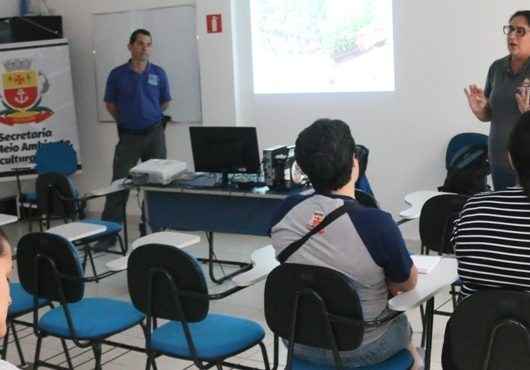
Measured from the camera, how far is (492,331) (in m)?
2.03

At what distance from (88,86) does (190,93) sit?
134cm

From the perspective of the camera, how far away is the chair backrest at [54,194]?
5.17m

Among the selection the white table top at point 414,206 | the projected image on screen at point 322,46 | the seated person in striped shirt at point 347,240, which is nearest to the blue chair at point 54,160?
the projected image on screen at point 322,46

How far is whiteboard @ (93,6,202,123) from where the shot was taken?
6.81 meters

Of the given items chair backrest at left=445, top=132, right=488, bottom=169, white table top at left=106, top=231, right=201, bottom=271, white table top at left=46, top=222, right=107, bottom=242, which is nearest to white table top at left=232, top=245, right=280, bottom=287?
white table top at left=106, top=231, right=201, bottom=271

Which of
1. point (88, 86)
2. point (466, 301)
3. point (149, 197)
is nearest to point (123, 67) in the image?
point (88, 86)

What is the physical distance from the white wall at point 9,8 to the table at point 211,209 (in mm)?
3677

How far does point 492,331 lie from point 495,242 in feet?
0.93

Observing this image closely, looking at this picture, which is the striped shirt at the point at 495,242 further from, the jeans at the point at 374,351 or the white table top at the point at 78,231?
the white table top at the point at 78,231

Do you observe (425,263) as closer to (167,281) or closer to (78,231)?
(167,281)

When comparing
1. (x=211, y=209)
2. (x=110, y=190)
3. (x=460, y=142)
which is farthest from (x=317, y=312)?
(x=460, y=142)

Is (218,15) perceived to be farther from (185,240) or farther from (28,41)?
(185,240)

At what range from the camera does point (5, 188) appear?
778 cm

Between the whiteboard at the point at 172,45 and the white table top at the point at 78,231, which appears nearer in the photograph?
the white table top at the point at 78,231
